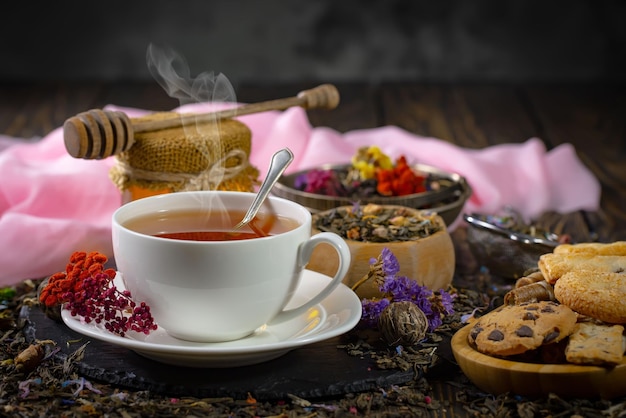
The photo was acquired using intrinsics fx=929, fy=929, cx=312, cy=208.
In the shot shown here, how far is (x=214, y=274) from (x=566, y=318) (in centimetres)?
57

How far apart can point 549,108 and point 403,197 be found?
196 centimetres

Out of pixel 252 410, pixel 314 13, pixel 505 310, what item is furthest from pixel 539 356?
pixel 314 13

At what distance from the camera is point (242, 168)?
2143 mm

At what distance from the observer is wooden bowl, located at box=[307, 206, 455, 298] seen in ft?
6.02

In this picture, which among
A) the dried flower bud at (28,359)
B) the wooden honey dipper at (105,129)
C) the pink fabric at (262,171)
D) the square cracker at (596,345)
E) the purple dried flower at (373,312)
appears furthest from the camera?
the pink fabric at (262,171)

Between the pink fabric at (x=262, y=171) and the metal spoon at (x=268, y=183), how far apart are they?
547 millimetres

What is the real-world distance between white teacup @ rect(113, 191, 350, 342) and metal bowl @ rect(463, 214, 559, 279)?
638 mm

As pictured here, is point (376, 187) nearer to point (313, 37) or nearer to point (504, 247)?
point (504, 247)

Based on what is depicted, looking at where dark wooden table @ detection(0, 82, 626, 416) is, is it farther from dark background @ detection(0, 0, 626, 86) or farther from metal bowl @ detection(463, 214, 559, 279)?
metal bowl @ detection(463, 214, 559, 279)

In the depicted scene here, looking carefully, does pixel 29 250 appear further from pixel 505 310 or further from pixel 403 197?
pixel 505 310

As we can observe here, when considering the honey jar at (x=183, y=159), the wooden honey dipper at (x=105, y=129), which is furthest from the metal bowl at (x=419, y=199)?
the wooden honey dipper at (x=105, y=129)

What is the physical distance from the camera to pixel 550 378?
4.68 ft

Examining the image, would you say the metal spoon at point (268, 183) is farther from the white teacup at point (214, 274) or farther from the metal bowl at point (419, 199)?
the metal bowl at point (419, 199)

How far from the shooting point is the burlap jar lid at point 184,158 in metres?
2.06
